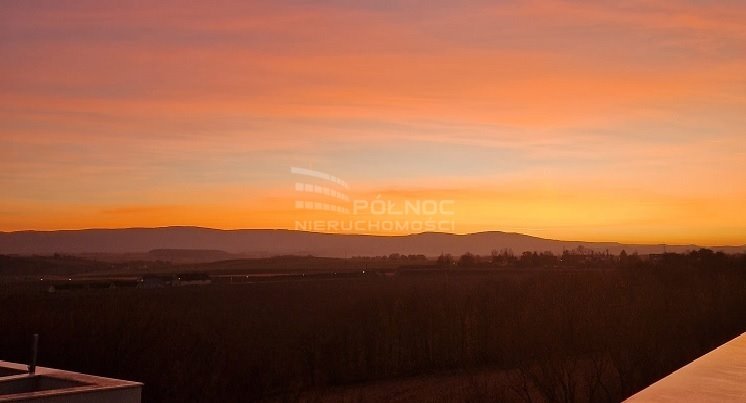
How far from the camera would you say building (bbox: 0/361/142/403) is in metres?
8.62

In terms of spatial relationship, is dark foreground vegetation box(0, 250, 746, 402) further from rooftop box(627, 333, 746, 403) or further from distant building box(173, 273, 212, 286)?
distant building box(173, 273, 212, 286)

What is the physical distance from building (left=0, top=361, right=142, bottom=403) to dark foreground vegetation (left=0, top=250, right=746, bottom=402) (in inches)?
295

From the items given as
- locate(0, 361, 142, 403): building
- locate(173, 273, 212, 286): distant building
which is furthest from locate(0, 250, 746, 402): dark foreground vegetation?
locate(173, 273, 212, 286): distant building

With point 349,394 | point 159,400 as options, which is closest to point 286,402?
point 159,400

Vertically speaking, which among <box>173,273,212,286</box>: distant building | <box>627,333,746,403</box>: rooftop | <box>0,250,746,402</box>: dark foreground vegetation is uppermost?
<box>173,273,212,286</box>: distant building

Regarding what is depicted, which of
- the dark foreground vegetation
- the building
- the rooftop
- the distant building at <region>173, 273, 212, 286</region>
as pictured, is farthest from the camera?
the distant building at <region>173, 273, 212, 286</region>

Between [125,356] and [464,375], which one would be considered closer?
[125,356]

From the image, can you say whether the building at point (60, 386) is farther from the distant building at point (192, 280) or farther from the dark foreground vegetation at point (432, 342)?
the distant building at point (192, 280)

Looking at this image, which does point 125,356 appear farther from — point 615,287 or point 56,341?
point 615,287

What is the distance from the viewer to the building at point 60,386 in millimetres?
8617

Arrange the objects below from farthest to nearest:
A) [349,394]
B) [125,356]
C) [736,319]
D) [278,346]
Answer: [278,346] → [736,319] → [349,394] → [125,356]

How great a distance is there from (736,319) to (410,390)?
389 inches

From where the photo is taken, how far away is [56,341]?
65.8 ft

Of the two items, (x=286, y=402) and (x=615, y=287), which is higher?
(x=615, y=287)
